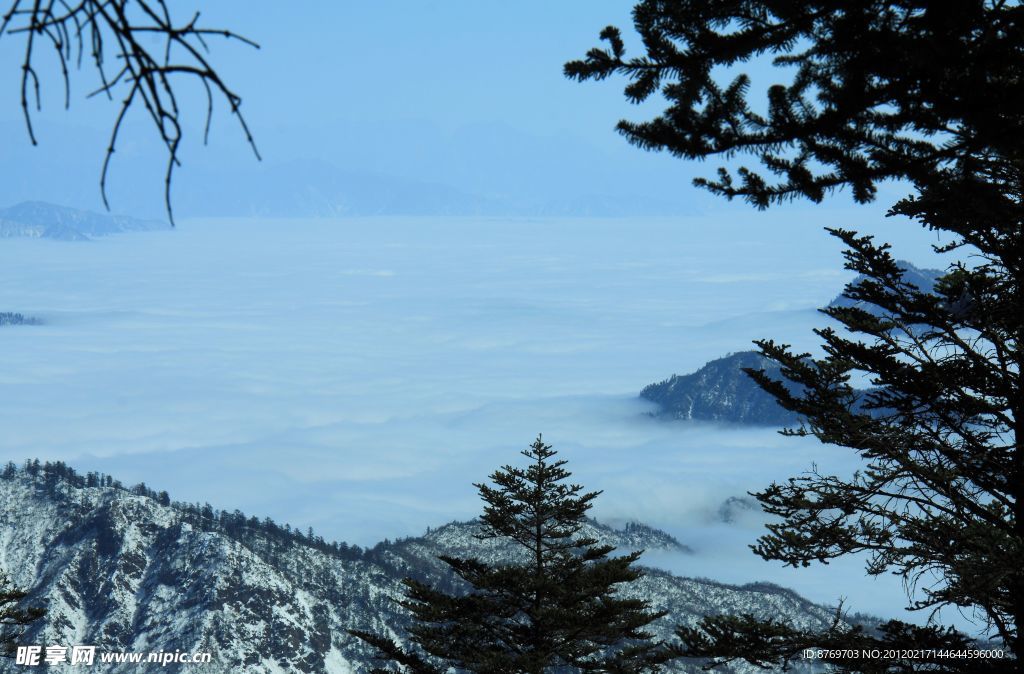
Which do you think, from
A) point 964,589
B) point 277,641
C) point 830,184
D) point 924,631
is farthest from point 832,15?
point 277,641

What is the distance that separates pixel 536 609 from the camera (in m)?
22.5

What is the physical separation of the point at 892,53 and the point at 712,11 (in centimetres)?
120

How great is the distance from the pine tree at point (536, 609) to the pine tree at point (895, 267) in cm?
742

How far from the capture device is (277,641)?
194 meters

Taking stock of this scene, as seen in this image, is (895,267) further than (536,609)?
No

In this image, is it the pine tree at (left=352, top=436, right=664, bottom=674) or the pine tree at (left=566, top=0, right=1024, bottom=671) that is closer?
the pine tree at (left=566, top=0, right=1024, bottom=671)

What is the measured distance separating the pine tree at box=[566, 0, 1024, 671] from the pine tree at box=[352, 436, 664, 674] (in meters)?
7.42

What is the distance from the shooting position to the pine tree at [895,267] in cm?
600

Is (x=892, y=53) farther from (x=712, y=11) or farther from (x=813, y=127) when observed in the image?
(x=712, y=11)

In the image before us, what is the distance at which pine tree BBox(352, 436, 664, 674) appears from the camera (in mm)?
22328

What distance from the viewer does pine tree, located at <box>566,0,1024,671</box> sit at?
6.00 meters

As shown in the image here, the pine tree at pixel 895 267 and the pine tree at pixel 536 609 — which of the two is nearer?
the pine tree at pixel 895 267

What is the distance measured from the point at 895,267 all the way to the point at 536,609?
11.9 m

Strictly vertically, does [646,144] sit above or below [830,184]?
above
